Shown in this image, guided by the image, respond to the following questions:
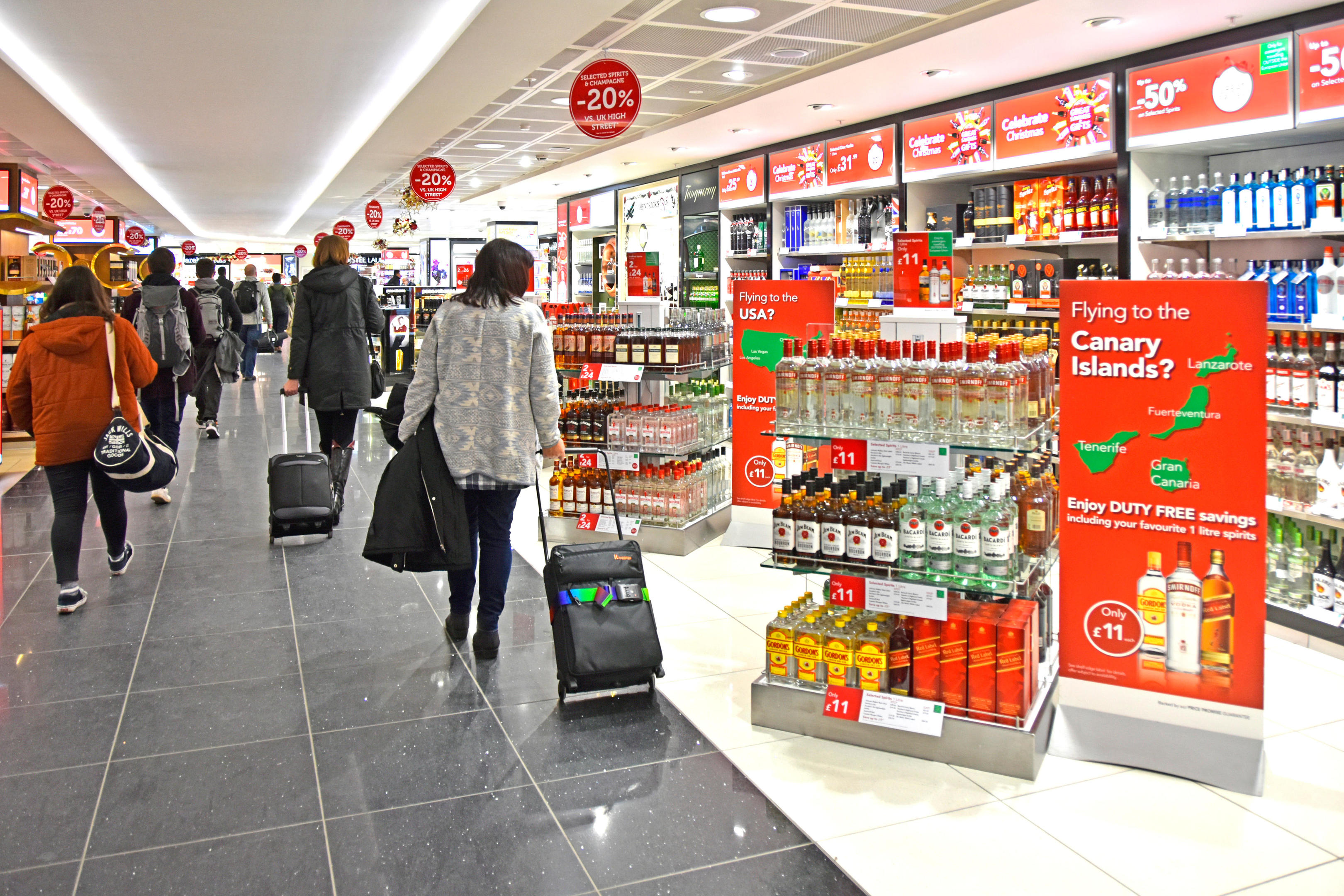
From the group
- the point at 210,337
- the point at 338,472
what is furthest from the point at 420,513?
the point at 210,337

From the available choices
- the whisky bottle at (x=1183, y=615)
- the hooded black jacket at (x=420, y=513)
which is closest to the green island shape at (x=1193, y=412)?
the whisky bottle at (x=1183, y=615)

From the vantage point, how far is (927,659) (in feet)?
9.82

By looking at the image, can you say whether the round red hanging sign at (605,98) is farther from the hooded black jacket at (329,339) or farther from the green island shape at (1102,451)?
the green island shape at (1102,451)

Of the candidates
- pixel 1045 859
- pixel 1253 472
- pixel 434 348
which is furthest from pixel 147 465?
pixel 1253 472

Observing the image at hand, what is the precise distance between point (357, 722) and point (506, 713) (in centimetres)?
49

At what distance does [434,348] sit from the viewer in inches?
142

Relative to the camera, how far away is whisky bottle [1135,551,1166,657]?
280 cm

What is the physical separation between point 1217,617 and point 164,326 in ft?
21.0

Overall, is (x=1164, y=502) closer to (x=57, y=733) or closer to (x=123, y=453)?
(x=57, y=733)

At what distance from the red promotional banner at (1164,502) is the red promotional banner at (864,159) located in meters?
5.41

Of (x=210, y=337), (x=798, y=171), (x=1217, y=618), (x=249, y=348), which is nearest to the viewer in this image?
(x=1217, y=618)

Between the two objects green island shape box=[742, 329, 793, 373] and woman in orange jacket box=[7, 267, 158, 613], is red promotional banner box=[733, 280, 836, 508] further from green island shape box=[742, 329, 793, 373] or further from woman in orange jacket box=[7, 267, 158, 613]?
woman in orange jacket box=[7, 267, 158, 613]

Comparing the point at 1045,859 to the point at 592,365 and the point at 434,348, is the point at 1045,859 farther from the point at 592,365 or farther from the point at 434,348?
the point at 592,365

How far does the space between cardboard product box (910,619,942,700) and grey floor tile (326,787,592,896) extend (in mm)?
1179
